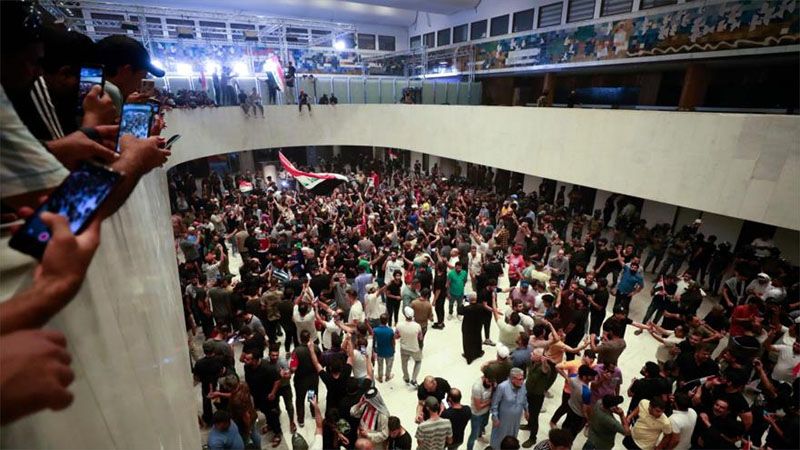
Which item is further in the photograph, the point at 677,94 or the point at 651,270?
the point at 677,94

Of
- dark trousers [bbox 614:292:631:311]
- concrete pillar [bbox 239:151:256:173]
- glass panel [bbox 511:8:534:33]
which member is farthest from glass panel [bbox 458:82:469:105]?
concrete pillar [bbox 239:151:256:173]

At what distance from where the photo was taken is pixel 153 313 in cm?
204

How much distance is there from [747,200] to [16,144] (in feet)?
34.3

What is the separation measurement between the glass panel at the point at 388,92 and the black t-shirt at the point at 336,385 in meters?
15.7

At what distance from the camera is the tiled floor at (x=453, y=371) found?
505 cm

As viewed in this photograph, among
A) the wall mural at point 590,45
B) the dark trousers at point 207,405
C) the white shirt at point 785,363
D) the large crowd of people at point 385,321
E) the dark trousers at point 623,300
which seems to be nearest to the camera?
the large crowd of people at point 385,321

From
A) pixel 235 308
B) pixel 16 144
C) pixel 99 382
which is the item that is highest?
pixel 16 144

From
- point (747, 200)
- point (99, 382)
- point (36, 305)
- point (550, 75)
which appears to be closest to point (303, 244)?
Result: point (99, 382)

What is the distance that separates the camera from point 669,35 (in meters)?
10.8

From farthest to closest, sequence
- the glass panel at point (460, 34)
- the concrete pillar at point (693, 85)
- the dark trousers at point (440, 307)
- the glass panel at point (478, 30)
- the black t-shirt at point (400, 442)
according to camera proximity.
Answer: the glass panel at point (460, 34), the glass panel at point (478, 30), the concrete pillar at point (693, 85), the dark trousers at point (440, 307), the black t-shirt at point (400, 442)

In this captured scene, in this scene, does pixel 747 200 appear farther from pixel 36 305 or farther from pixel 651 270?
pixel 36 305

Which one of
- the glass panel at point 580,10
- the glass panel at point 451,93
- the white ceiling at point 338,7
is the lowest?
the glass panel at point 451,93

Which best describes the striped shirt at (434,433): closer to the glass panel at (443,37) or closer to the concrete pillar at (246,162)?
the concrete pillar at (246,162)

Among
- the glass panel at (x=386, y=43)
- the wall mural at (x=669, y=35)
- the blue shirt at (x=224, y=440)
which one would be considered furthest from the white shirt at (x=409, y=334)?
the glass panel at (x=386, y=43)
